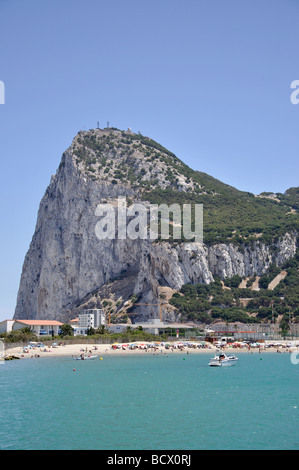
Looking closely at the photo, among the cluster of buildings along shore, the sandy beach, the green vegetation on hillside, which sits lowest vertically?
the sandy beach

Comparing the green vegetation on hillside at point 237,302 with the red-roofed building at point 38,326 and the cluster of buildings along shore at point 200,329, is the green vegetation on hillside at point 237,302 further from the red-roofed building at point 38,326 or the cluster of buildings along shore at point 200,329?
the red-roofed building at point 38,326

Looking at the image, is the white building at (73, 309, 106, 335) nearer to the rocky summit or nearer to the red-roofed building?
the rocky summit

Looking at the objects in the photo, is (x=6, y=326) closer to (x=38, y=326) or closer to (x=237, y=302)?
(x=38, y=326)

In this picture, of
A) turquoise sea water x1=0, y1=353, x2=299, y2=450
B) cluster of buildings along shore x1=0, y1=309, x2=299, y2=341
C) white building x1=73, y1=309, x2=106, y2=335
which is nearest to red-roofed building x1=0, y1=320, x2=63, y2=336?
cluster of buildings along shore x1=0, y1=309, x2=299, y2=341

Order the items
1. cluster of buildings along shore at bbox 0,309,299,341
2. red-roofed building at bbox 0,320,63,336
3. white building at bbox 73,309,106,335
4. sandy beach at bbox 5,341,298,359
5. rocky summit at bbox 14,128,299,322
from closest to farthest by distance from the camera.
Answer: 1. sandy beach at bbox 5,341,298,359
2. red-roofed building at bbox 0,320,63,336
3. cluster of buildings along shore at bbox 0,309,299,341
4. white building at bbox 73,309,106,335
5. rocky summit at bbox 14,128,299,322

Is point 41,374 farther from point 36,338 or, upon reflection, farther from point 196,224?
point 196,224

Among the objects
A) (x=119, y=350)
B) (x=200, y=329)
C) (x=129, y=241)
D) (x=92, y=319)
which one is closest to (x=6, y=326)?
(x=92, y=319)
